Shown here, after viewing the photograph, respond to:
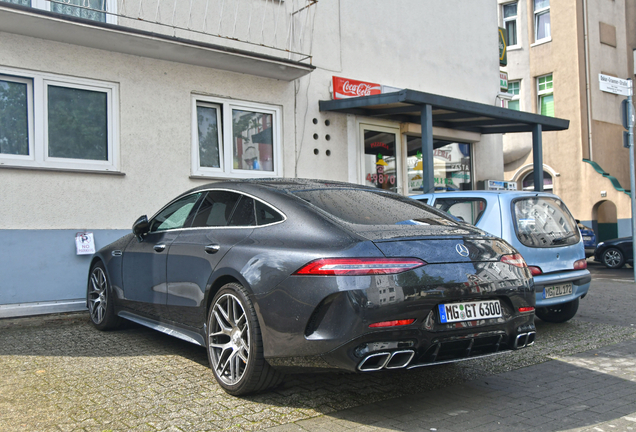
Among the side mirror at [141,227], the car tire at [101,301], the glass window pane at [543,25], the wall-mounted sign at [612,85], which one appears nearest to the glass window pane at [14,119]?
the car tire at [101,301]

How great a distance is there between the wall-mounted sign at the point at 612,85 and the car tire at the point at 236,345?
9.07 metres

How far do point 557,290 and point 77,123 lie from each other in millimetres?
6606

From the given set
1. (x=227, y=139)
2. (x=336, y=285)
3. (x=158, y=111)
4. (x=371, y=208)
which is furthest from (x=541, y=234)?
(x=158, y=111)

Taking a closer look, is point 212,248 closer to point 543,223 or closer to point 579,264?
point 543,223

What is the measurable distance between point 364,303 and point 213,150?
6786 mm

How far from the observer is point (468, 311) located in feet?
12.3

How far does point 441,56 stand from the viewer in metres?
13.6

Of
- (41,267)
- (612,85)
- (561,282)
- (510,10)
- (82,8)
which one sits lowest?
(561,282)

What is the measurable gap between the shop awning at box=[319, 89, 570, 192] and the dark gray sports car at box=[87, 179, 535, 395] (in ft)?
19.3

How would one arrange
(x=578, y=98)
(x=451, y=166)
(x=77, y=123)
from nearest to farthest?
(x=77, y=123)
(x=451, y=166)
(x=578, y=98)

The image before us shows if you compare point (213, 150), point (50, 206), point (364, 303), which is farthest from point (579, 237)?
point (50, 206)

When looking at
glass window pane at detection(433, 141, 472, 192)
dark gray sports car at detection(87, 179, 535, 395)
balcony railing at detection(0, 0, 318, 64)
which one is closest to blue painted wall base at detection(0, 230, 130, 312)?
balcony railing at detection(0, 0, 318, 64)

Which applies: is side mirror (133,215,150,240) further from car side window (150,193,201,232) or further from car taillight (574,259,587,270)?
car taillight (574,259,587,270)

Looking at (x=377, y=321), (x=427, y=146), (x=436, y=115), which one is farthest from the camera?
(x=436, y=115)
